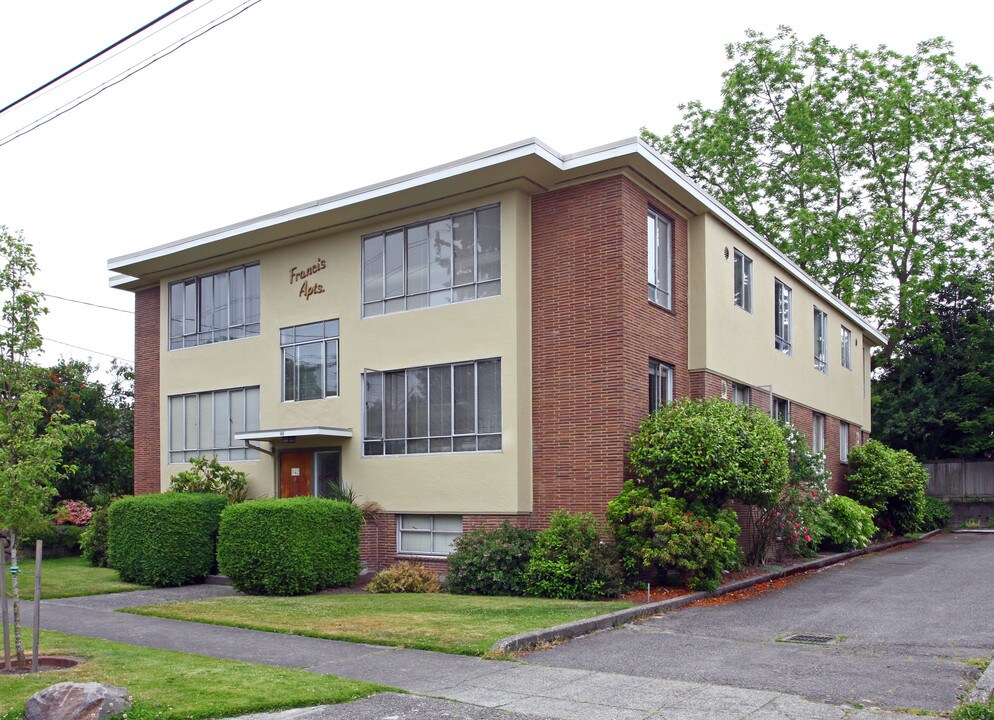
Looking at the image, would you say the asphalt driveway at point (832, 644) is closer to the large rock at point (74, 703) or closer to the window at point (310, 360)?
the large rock at point (74, 703)

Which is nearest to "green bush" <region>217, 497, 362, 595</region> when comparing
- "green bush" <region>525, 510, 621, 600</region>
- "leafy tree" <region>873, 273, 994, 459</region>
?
"green bush" <region>525, 510, 621, 600</region>

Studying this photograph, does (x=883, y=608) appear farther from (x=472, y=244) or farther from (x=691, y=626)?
(x=472, y=244)

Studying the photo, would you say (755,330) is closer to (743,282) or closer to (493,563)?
(743,282)

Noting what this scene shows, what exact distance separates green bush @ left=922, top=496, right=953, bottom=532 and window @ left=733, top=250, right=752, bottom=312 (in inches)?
481

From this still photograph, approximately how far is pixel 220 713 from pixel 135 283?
653 inches

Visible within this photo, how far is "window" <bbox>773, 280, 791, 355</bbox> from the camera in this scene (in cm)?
2147

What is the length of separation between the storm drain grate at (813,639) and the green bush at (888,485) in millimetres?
14520

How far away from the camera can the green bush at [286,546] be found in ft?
50.2

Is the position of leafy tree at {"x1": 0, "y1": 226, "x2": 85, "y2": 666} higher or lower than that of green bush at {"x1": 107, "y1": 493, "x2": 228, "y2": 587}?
higher

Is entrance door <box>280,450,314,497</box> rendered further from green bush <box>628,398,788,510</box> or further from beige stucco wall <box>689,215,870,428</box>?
beige stucco wall <box>689,215,870,428</box>

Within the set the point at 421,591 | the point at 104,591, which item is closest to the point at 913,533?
the point at 421,591

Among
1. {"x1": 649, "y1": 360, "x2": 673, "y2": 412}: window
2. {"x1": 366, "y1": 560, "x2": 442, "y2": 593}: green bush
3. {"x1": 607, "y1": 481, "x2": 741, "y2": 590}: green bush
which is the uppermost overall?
{"x1": 649, "y1": 360, "x2": 673, "y2": 412}: window

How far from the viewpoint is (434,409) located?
17016 millimetres

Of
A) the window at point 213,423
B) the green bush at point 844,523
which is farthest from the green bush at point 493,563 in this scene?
the green bush at point 844,523
